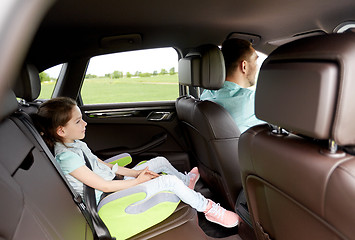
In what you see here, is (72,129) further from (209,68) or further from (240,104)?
(240,104)

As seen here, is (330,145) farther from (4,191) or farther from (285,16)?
(285,16)

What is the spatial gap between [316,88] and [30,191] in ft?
3.22

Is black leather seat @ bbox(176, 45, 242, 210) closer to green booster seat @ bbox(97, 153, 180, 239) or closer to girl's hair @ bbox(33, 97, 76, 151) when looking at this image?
green booster seat @ bbox(97, 153, 180, 239)

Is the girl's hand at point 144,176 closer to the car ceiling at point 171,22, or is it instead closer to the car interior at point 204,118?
the car interior at point 204,118

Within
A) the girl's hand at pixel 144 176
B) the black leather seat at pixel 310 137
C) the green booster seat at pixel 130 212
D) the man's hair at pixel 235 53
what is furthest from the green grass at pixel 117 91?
the black leather seat at pixel 310 137

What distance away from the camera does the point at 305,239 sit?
1.15 metres

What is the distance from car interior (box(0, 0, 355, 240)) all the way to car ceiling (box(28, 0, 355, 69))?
0.01 meters

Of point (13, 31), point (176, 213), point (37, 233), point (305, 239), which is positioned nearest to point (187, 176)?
point (176, 213)

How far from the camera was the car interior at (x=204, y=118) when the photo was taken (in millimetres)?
869

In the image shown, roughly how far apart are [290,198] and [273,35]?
8.44 ft

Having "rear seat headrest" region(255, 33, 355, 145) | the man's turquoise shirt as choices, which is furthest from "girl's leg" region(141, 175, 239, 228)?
"rear seat headrest" region(255, 33, 355, 145)

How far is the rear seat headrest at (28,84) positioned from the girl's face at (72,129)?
234 mm

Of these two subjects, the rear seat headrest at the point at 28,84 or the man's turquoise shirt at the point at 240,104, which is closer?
the rear seat headrest at the point at 28,84

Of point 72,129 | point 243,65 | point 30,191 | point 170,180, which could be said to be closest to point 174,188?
point 170,180
